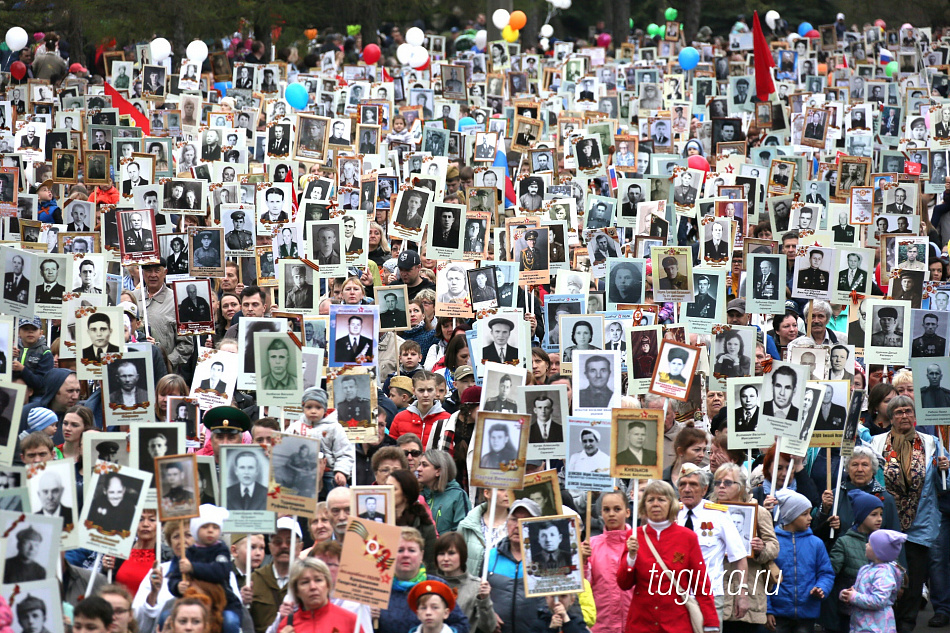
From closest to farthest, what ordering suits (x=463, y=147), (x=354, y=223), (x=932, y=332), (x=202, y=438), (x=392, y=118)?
1. (x=202, y=438)
2. (x=932, y=332)
3. (x=354, y=223)
4. (x=463, y=147)
5. (x=392, y=118)

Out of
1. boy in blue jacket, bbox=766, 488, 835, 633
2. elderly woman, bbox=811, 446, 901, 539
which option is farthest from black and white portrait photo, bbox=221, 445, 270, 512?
elderly woman, bbox=811, 446, 901, 539

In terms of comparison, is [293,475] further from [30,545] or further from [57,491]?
[30,545]

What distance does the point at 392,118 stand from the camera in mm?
21594

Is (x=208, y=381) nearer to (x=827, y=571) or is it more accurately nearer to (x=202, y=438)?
(x=202, y=438)

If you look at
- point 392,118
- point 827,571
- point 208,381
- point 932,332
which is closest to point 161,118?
point 392,118

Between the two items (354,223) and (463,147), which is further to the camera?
(463,147)

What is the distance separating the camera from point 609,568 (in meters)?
7.96

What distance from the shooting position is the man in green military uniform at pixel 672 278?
39.5ft

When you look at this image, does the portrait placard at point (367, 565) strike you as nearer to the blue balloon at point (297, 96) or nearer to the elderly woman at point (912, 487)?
the elderly woman at point (912, 487)

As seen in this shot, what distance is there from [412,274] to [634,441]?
521 centimetres

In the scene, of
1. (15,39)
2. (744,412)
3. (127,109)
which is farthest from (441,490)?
(15,39)

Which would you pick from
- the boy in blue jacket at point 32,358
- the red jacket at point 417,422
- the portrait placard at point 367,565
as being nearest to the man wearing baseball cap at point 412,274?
the red jacket at point 417,422

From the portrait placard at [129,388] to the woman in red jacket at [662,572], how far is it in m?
3.54

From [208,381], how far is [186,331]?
5.55 ft
